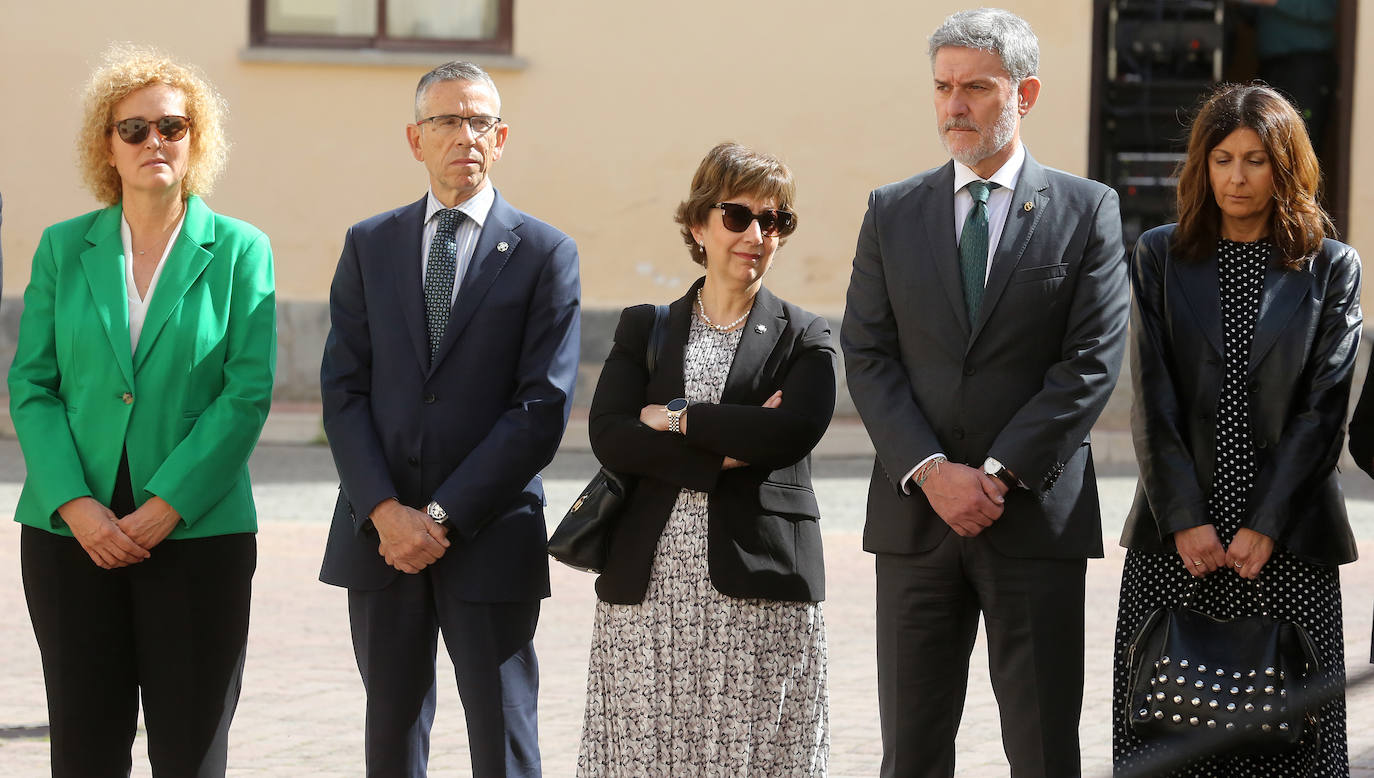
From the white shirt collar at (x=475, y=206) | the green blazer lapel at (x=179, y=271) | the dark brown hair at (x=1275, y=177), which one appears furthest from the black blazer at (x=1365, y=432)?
the green blazer lapel at (x=179, y=271)

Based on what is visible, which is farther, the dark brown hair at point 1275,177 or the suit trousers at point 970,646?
the dark brown hair at point 1275,177

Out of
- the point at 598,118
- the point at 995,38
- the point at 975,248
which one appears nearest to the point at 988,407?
the point at 975,248

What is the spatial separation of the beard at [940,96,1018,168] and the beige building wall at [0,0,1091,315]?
27.6 feet

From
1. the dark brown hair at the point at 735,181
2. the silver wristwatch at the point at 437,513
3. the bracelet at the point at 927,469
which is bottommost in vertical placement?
the silver wristwatch at the point at 437,513

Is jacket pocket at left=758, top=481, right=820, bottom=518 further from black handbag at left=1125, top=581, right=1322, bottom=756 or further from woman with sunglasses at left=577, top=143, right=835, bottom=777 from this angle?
black handbag at left=1125, top=581, right=1322, bottom=756

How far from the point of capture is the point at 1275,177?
4395mm

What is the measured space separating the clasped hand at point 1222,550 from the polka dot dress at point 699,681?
2.94 ft

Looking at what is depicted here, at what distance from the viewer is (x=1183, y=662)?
13.8ft

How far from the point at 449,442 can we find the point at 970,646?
53.5 inches

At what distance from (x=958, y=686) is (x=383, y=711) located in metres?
1.39

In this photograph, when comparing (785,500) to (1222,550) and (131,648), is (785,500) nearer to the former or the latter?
(1222,550)

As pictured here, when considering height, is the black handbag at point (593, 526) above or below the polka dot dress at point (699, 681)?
above

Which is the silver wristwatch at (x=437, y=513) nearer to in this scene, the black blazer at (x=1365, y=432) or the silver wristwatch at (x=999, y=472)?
the silver wristwatch at (x=999, y=472)

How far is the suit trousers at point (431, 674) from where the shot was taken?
14.4 ft
